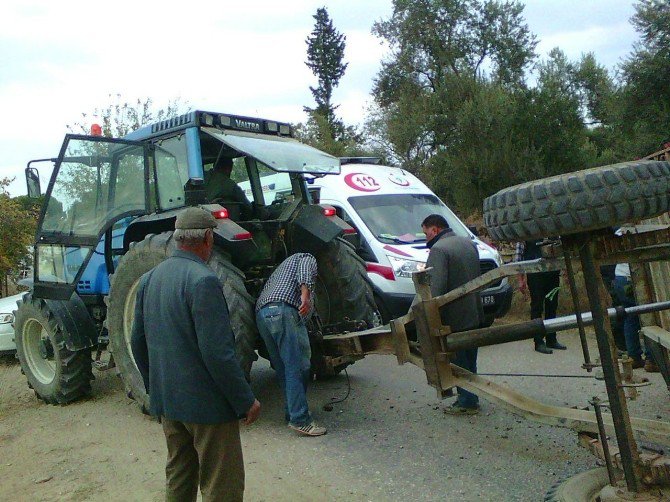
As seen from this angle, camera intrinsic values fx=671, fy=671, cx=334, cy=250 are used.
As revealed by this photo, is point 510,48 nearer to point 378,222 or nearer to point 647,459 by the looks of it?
point 378,222

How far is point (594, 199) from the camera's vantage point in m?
2.89

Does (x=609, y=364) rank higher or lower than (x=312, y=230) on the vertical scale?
lower

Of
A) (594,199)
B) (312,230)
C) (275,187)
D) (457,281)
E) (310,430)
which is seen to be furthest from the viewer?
(275,187)

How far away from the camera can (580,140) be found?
17875 mm

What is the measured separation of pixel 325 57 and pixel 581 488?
1517 inches

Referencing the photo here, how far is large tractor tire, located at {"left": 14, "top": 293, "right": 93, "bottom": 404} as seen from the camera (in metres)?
6.63

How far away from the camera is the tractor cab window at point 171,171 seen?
240 inches

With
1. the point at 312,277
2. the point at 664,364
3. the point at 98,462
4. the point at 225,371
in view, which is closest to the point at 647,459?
the point at 664,364

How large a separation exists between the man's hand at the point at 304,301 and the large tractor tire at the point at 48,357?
2522 mm

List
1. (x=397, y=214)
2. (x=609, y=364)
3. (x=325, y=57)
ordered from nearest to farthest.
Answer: (x=609, y=364) → (x=397, y=214) → (x=325, y=57)

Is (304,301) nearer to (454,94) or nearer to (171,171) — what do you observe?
(171,171)

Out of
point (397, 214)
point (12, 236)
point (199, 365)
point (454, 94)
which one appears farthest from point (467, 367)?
point (454, 94)

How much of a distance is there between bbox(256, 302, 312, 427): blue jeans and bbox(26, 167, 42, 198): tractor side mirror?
2570 millimetres

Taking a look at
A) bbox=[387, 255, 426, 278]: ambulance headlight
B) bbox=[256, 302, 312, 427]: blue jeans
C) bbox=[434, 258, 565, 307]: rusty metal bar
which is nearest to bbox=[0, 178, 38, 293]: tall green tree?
bbox=[387, 255, 426, 278]: ambulance headlight
